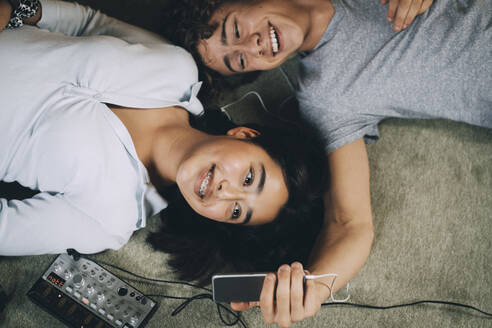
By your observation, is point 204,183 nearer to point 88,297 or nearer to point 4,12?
point 88,297

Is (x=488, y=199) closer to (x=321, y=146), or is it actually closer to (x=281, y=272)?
(x=321, y=146)

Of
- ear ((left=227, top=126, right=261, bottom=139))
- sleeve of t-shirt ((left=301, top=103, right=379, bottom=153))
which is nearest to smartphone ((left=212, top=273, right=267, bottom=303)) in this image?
ear ((left=227, top=126, right=261, bottom=139))

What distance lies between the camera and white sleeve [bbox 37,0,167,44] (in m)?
1.12

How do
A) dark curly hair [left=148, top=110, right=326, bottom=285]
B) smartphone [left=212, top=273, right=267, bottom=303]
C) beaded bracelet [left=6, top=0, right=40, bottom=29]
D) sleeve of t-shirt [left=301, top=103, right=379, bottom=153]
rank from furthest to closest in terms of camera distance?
sleeve of t-shirt [left=301, top=103, right=379, bottom=153] < dark curly hair [left=148, top=110, right=326, bottom=285] < beaded bracelet [left=6, top=0, right=40, bottom=29] < smartphone [left=212, top=273, right=267, bottom=303]

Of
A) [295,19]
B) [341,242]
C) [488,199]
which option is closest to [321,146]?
[341,242]

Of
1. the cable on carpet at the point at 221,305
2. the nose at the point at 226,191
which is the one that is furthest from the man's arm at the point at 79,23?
the cable on carpet at the point at 221,305

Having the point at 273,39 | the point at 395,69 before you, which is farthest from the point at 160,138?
the point at 395,69

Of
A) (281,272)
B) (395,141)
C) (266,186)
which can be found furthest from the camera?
(395,141)

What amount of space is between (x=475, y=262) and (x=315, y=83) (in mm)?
872

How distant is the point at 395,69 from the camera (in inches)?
47.4

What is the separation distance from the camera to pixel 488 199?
4.27ft

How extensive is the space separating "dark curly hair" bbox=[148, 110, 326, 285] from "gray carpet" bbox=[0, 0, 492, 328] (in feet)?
0.28

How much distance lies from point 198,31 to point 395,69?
713 mm

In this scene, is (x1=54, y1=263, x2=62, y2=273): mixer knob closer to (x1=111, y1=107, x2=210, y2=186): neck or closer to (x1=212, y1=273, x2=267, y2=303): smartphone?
(x1=111, y1=107, x2=210, y2=186): neck
